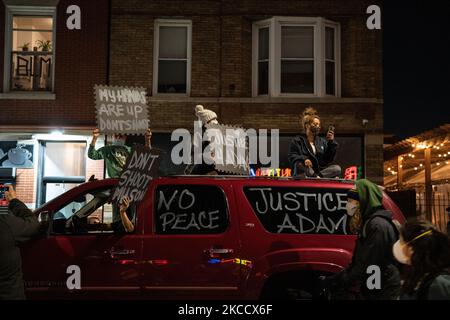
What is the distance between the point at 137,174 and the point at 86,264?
1075mm

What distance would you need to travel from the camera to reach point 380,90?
43.8ft

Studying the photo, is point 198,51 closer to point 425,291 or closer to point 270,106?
point 270,106

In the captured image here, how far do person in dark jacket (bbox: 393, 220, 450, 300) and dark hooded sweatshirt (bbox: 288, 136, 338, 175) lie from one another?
13.9 ft

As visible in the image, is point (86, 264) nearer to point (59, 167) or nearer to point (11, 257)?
point (11, 257)

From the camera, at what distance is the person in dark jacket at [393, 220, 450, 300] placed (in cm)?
313

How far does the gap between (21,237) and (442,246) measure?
3465 mm

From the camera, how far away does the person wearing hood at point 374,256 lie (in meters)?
4.25

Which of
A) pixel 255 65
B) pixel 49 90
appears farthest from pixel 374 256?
pixel 49 90

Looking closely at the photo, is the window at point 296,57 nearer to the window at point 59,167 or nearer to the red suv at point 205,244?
the window at point 59,167

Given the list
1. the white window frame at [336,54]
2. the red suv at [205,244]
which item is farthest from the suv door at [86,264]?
the white window frame at [336,54]

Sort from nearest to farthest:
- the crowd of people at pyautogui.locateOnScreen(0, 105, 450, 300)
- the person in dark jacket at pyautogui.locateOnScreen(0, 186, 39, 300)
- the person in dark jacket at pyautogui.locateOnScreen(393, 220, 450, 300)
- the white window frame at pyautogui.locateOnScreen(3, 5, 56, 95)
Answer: the person in dark jacket at pyautogui.locateOnScreen(393, 220, 450, 300) → the crowd of people at pyautogui.locateOnScreen(0, 105, 450, 300) → the person in dark jacket at pyautogui.locateOnScreen(0, 186, 39, 300) → the white window frame at pyautogui.locateOnScreen(3, 5, 56, 95)

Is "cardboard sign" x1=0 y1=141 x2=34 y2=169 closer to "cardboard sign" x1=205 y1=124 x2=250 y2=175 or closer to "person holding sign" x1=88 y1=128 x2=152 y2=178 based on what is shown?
"person holding sign" x1=88 y1=128 x2=152 y2=178

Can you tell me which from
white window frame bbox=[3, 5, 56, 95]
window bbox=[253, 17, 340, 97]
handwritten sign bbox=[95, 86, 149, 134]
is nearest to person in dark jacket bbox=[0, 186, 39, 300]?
handwritten sign bbox=[95, 86, 149, 134]

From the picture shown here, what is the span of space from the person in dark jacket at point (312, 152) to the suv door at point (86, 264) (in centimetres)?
272
